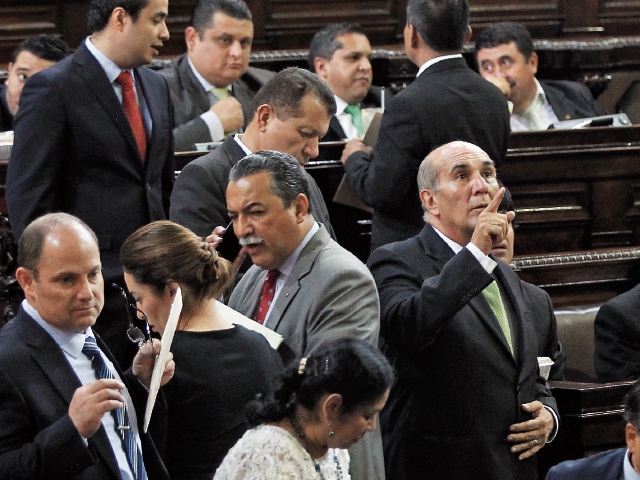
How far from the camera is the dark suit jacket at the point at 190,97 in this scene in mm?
5117

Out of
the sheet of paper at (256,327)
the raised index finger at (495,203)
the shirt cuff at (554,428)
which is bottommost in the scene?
the shirt cuff at (554,428)

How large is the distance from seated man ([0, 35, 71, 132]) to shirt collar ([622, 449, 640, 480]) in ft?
10.4

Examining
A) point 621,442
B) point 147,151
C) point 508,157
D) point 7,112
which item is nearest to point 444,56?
point 508,157

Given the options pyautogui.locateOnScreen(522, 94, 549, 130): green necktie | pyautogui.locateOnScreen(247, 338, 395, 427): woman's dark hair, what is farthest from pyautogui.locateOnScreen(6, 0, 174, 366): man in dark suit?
pyautogui.locateOnScreen(522, 94, 549, 130): green necktie

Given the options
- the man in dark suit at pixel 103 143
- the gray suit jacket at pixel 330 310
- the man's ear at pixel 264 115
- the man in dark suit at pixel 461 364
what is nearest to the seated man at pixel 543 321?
the man in dark suit at pixel 461 364

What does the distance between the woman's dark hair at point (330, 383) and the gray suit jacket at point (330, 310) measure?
0.44m

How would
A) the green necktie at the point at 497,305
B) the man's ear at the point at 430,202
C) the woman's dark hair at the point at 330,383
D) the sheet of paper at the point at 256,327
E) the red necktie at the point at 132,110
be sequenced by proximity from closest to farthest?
the woman's dark hair at the point at 330,383 < the sheet of paper at the point at 256,327 < the green necktie at the point at 497,305 < the man's ear at the point at 430,202 < the red necktie at the point at 132,110

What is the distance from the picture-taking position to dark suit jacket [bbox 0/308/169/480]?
2533mm

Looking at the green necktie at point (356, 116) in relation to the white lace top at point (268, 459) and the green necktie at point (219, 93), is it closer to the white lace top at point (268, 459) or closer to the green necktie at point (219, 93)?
the green necktie at point (219, 93)

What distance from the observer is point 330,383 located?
2553mm

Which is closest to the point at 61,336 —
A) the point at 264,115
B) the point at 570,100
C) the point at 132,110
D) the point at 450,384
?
the point at 450,384

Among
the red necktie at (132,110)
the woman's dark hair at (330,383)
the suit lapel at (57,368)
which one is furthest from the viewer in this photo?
the red necktie at (132,110)

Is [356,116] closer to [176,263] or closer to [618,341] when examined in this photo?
[618,341]

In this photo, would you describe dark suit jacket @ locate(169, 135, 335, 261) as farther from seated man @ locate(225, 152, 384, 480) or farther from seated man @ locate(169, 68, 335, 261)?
seated man @ locate(225, 152, 384, 480)
